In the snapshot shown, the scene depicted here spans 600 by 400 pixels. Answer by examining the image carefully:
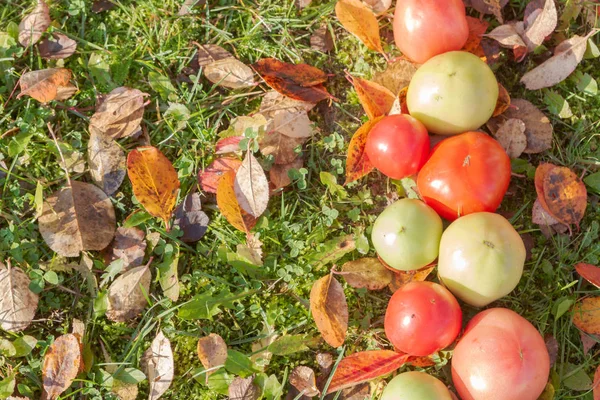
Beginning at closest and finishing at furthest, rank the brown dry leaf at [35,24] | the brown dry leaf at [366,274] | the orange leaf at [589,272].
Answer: the orange leaf at [589,272] → the brown dry leaf at [366,274] → the brown dry leaf at [35,24]

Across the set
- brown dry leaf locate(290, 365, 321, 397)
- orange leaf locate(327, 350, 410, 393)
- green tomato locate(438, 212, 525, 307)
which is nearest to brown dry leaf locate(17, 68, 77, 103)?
brown dry leaf locate(290, 365, 321, 397)

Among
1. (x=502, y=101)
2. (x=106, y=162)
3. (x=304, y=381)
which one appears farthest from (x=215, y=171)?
(x=502, y=101)

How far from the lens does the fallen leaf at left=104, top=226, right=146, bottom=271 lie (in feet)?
10.3

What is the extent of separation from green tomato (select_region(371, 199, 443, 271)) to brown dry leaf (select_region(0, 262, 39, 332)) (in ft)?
5.63

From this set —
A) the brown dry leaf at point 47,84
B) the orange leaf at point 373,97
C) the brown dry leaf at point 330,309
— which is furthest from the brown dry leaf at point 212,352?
the brown dry leaf at point 47,84

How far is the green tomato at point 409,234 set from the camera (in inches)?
110

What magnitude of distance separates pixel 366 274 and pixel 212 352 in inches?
32.5

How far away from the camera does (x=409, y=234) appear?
110 inches

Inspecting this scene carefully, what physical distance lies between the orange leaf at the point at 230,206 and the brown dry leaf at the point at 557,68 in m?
1.60

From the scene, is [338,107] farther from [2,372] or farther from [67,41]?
[2,372]

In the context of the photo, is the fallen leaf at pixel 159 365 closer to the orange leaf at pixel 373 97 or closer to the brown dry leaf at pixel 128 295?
the brown dry leaf at pixel 128 295

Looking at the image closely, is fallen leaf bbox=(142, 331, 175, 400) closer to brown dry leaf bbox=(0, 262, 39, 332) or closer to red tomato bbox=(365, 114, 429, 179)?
brown dry leaf bbox=(0, 262, 39, 332)

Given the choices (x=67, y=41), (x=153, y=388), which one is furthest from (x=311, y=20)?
(x=153, y=388)

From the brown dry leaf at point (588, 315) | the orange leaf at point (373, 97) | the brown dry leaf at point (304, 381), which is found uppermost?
the orange leaf at point (373, 97)
